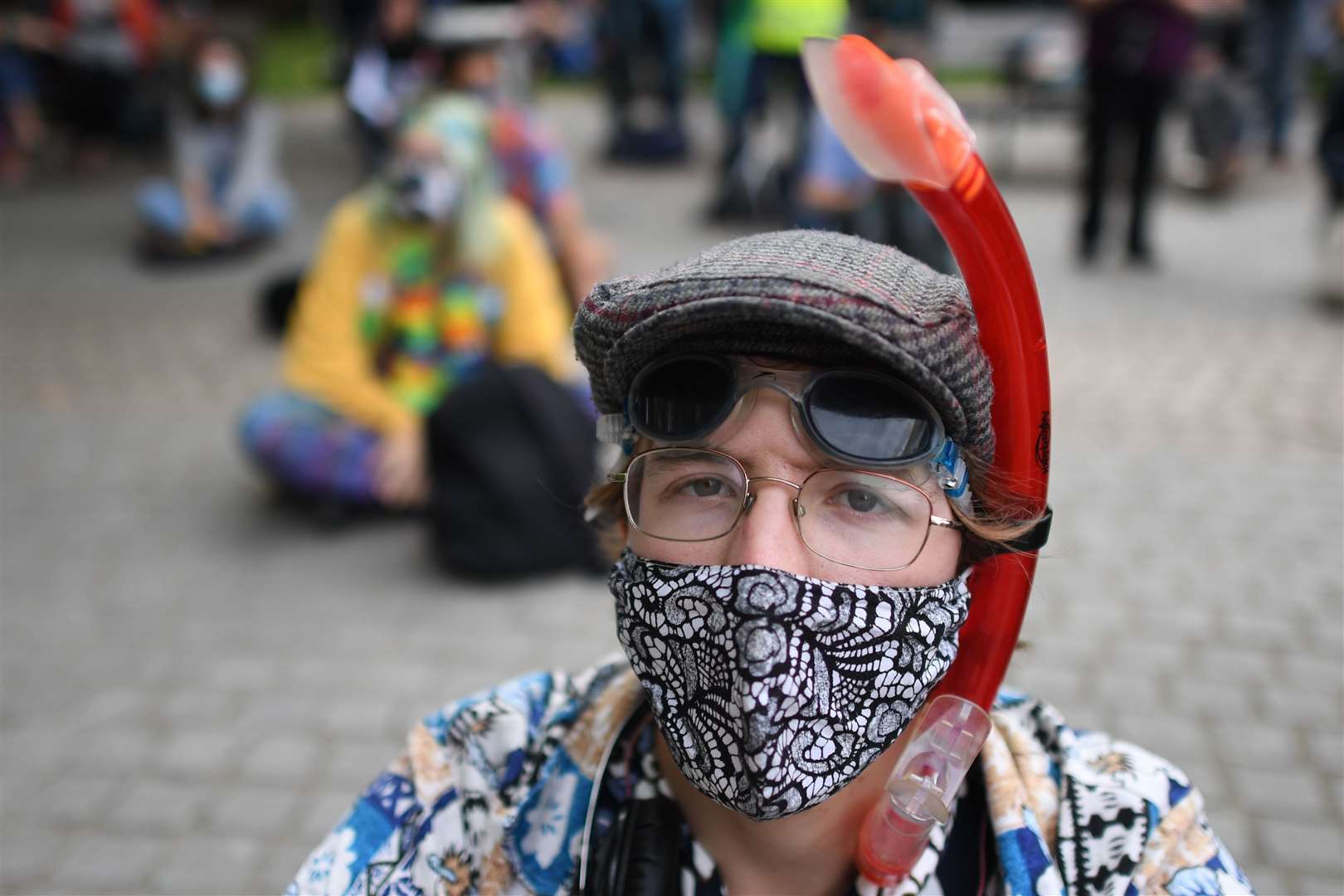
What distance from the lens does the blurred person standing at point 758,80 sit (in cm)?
851

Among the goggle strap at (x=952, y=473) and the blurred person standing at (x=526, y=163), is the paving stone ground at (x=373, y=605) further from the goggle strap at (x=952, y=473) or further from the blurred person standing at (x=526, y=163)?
the blurred person standing at (x=526, y=163)

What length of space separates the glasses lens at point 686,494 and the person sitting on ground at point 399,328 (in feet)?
10.9

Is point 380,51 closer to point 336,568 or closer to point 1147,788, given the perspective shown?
point 336,568

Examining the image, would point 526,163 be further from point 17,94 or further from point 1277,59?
point 17,94

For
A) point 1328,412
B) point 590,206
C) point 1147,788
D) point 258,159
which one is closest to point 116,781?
point 1147,788

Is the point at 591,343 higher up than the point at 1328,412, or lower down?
higher up

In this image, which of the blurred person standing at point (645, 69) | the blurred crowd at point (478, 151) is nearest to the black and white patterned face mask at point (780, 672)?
the blurred crowd at point (478, 151)

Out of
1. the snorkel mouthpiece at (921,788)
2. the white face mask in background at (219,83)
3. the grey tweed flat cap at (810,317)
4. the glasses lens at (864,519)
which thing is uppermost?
the grey tweed flat cap at (810,317)

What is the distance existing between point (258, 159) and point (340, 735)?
7062mm

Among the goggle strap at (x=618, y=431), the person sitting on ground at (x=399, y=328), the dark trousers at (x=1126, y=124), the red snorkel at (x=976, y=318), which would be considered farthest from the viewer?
the dark trousers at (x=1126, y=124)

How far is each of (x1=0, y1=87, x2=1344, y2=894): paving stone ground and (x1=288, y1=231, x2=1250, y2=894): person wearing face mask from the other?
0.84m

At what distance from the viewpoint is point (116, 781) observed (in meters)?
3.30

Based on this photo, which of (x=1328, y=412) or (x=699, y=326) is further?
(x=1328, y=412)

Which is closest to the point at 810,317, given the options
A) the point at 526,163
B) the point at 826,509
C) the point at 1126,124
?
the point at 826,509
